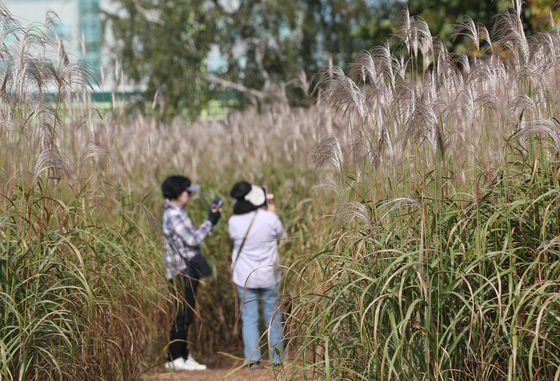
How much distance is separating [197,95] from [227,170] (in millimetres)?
13202

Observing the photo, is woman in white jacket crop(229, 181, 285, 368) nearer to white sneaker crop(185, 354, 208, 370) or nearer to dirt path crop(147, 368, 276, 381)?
dirt path crop(147, 368, 276, 381)

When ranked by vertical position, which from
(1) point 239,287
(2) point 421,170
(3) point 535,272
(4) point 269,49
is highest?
(4) point 269,49

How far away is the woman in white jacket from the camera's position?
7.91 m

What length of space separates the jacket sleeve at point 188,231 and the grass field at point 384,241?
→ 1.14 metres

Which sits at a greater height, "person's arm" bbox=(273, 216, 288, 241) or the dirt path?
"person's arm" bbox=(273, 216, 288, 241)

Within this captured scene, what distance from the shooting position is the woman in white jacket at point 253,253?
791 centimetres

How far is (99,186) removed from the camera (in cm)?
659

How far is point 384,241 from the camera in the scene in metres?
4.81

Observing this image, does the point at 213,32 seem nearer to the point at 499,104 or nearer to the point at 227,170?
the point at 227,170

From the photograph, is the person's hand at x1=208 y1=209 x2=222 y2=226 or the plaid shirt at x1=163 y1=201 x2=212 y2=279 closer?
the plaid shirt at x1=163 y1=201 x2=212 y2=279

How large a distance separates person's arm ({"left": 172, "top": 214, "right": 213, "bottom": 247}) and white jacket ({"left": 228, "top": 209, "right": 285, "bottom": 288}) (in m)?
0.21

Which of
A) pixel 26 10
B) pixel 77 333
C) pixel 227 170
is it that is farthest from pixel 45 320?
Result: pixel 26 10

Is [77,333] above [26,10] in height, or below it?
below

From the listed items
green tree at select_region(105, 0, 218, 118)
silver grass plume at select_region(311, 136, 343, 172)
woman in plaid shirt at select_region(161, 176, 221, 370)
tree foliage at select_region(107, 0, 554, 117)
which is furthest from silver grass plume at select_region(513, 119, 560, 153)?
green tree at select_region(105, 0, 218, 118)
